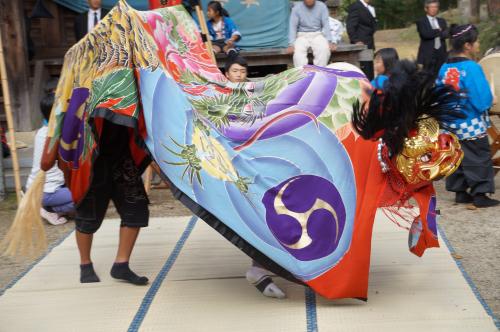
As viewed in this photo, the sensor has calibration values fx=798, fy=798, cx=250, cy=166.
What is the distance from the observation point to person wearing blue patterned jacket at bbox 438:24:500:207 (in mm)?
5957

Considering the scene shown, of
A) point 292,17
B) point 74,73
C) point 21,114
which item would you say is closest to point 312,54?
point 292,17

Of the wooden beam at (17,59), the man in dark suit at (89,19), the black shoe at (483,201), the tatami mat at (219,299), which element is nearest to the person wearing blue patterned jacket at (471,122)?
the black shoe at (483,201)

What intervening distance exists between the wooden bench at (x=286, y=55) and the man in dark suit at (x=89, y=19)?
1.83 m

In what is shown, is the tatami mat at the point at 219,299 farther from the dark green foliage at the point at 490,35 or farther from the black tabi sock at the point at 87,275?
the dark green foliage at the point at 490,35

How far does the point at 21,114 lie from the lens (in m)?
9.16

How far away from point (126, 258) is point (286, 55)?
5326mm

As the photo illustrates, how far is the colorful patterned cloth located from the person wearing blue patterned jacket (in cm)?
210

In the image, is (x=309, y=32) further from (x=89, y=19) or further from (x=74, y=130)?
(x=74, y=130)

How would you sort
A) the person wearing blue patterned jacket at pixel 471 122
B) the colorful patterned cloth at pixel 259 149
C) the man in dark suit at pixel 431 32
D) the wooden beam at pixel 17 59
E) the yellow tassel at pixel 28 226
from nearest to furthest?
1. the colorful patterned cloth at pixel 259 149
2. the yellow tassel at pixel 28 226
3. the person wearing blue patterned jacket at pixel 471 122
4. the wooden beam at pixel 17 59
5. the man in dark suit at pixel 431 32

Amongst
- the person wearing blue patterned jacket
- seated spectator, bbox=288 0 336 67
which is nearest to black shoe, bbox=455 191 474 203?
the person wearing blue patterned jacket

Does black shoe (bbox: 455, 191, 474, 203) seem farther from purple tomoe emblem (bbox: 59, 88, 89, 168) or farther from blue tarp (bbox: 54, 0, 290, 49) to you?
blue tarp (bbox: 54, 0, 290, 49)

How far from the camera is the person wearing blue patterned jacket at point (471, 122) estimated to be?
5957 mm

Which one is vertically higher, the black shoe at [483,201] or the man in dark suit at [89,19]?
the man in dark suit at [89,19]

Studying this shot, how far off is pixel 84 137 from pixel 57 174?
2378 millimetres
